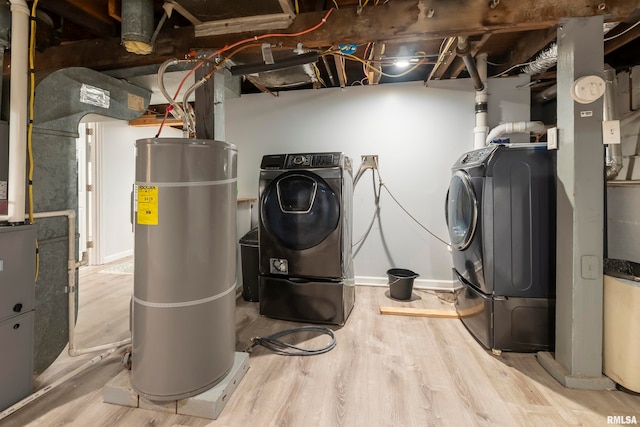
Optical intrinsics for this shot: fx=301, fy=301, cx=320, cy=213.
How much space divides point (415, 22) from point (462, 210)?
136 centimetres

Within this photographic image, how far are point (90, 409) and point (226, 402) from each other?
0.67m

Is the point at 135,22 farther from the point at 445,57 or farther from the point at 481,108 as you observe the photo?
the point at 481,108

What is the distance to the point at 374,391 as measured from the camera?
64.6 inches

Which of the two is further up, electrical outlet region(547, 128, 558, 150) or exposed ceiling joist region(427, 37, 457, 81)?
exposed ceiling joist region(427, 37, 457, 81)

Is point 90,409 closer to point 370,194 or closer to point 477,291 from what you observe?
point 477,291

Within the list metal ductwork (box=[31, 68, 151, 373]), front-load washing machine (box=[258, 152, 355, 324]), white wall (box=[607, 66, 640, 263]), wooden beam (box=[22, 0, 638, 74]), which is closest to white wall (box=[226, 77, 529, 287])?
white wall (box=[607, 66, 640, 263])

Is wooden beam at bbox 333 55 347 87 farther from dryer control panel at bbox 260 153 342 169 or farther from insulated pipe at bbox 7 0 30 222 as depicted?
insulated pipe at bbox 7 0 30 222

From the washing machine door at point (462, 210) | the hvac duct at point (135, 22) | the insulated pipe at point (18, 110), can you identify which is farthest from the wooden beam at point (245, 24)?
the washing machine door at point (462, 210)

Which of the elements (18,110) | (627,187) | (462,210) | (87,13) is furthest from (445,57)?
(18,110)

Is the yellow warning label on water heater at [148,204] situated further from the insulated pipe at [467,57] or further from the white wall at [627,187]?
the white wall at [627,187]

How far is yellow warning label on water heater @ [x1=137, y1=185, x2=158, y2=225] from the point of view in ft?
4.56

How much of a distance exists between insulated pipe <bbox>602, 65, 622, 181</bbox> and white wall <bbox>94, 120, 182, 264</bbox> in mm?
5356

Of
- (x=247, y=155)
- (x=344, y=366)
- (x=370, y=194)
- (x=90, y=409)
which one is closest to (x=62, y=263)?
Result: (x=90, y=409)

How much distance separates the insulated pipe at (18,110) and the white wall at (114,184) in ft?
9.93
